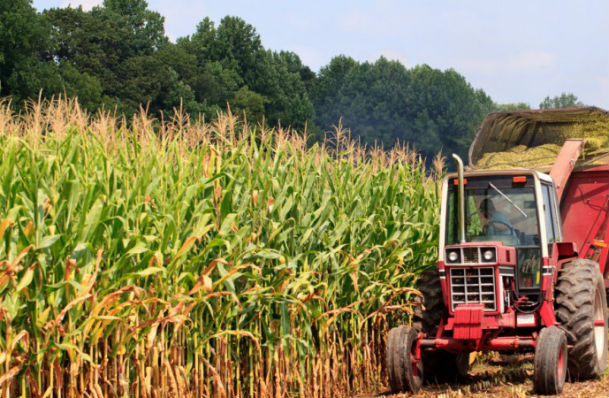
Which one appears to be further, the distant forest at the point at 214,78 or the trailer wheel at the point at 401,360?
the distant forest at the point at 214,78

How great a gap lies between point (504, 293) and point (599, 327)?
1.54m

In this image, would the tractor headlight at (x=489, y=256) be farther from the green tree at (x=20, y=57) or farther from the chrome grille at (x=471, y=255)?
the green tree at (x=20, y=57)

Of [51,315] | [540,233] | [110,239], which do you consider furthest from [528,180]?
[51,315]

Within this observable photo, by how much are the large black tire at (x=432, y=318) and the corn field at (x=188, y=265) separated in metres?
0.32

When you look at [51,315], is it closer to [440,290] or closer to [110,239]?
[110,239]

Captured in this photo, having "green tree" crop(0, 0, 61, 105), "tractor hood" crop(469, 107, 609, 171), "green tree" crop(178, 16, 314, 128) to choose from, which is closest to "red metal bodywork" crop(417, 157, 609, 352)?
"tractor hood" crop(469, 107, 609, 171)

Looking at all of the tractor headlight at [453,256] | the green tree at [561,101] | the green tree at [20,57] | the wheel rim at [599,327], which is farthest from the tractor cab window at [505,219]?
the green tree at [561,101]

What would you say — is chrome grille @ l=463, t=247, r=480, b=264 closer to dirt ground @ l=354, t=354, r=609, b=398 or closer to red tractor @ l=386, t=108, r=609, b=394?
red tractor @ l=386, t=108, r=609, b=394

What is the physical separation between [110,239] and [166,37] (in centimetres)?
5786

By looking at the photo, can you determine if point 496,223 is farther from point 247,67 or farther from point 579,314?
point 247,67

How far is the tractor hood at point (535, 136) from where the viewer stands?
36.3 feet

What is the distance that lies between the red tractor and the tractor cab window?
0.01 m

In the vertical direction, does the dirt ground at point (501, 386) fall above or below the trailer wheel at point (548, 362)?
below

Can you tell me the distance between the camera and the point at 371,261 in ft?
30.2
